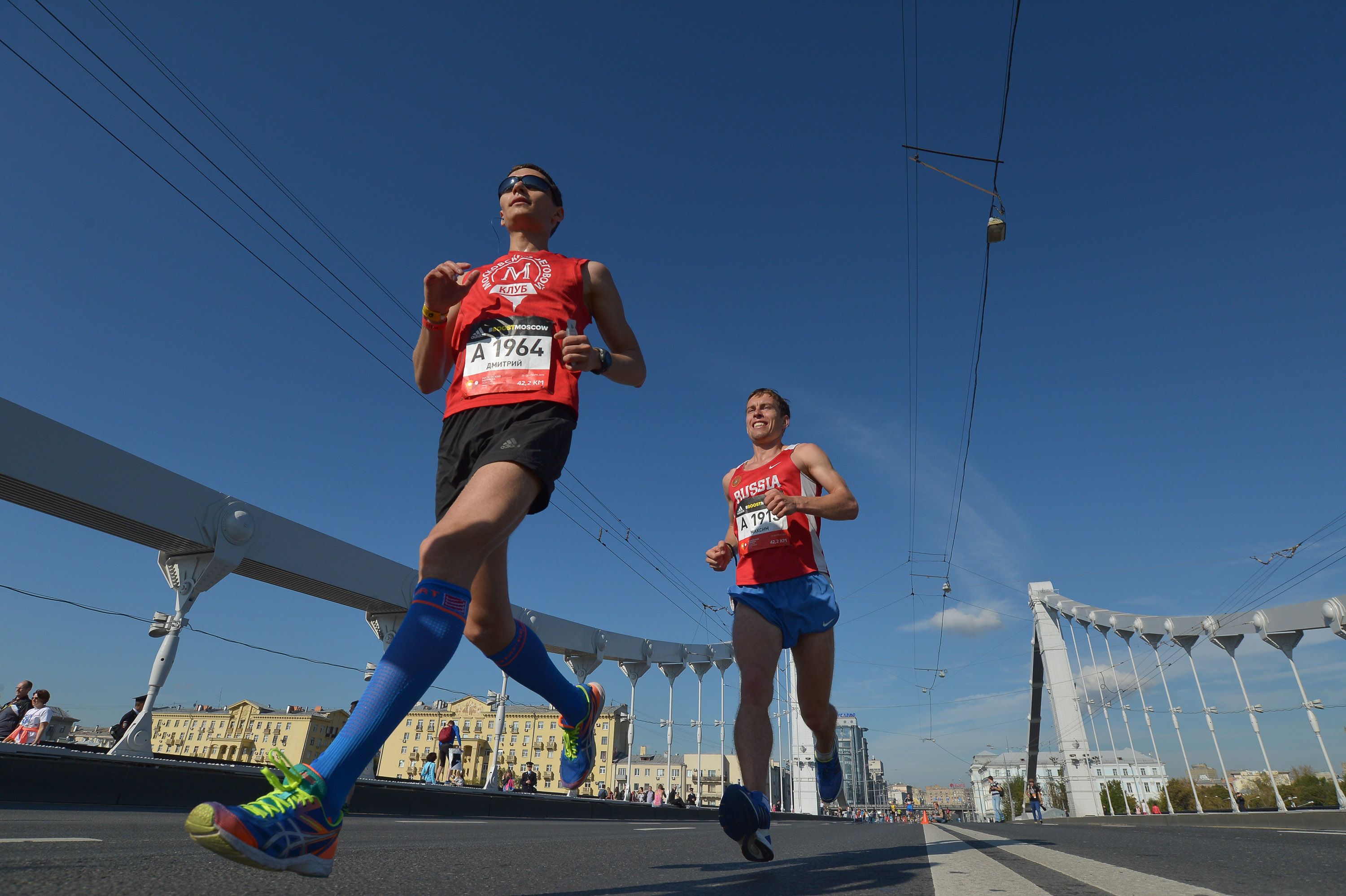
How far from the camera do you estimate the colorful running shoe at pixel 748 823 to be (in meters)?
1.64

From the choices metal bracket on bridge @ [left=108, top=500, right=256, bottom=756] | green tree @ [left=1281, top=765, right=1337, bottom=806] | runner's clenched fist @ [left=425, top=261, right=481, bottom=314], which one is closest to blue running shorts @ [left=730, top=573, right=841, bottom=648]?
runner's clenched fist @ [left=425, top=261, right=481, bottom=314]

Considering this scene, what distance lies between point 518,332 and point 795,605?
4.63 ft

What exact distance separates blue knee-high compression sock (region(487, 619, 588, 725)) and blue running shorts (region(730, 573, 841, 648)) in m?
0.72

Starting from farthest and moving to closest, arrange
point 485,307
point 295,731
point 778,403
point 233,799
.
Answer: point 295,731
point 233,799
point 778,403
point 485,307

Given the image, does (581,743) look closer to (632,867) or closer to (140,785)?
(632,867)

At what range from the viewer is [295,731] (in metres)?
75.4

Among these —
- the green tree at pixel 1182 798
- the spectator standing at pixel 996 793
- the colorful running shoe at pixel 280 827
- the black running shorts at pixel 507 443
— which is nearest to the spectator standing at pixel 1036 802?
the spectator standing at pixel 996 793

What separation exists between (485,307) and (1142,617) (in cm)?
3713

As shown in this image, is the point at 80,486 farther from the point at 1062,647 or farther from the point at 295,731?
the point at 295,731

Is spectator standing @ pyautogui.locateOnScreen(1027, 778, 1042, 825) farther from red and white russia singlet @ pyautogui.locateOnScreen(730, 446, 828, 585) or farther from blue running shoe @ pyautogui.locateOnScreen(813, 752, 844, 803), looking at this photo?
red and white russia singlet @ pyautogui.locateOnScreen(730, 446, 828, 585)

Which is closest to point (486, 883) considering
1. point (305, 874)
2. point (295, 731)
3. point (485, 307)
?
point (305, 874)

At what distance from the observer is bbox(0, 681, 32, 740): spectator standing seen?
6629 millimetres

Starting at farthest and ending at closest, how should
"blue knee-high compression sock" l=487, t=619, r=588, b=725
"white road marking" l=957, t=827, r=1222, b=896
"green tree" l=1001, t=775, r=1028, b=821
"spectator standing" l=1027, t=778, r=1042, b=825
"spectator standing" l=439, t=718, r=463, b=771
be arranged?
"green tree" l=1001, t=775, r=1028, b=821 → "spectator standing" l=1027, t=778, r=1042, b=825 → "spectator standing" l=439, t=718, r=463, b=771 → "blue knee-high compression sock" l=487, t=619, r=588, b=725 → "white road marking" l=957, t=827, r=1222, b=896

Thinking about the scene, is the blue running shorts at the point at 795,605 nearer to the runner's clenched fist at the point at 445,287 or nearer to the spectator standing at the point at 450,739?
the runner's clenched fist at the point at 445,287
